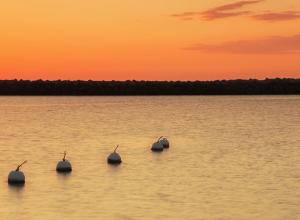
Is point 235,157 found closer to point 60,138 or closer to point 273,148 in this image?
point 273,148

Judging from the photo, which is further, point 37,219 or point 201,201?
point 201,201

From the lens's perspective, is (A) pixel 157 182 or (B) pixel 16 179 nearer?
(B) pixel 16 179

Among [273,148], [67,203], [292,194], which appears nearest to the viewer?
[67,203]

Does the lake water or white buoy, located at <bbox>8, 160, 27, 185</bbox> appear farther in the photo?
white buoy, located at <bbox>8, 160, 27, 185</bbox>

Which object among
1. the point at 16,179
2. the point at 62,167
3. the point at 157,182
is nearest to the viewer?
the point at 16,179

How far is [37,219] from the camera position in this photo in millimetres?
43062

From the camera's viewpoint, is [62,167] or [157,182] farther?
[62,167]

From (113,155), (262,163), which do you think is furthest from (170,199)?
(262,163)

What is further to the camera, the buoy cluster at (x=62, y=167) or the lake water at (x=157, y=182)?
the buoy cluster at (x=62, y=167)

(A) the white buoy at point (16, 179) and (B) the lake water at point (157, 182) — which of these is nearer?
(B) the lake water at point (157, 182)

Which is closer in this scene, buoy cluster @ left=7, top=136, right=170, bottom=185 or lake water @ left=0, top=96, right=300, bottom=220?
lake water @ left=0, top=96, right=300, bottom=220

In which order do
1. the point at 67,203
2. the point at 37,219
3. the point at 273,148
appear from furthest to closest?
1. the point at 273,148
2. the point at 67,203
3. the point at 37,219

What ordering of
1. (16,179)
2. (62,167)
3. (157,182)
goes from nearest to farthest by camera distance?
(16,179), (157,182), (62,167)

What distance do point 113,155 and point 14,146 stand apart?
101 feet
